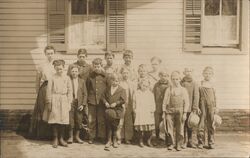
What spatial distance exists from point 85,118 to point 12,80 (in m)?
0.40

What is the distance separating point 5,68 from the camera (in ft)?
7.41

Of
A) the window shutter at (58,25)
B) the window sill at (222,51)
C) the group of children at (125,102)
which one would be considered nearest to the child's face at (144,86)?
the group of children at (125,102)

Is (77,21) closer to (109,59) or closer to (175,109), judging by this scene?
(109,59)

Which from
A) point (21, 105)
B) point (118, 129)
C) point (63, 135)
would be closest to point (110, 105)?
point (118, 129)

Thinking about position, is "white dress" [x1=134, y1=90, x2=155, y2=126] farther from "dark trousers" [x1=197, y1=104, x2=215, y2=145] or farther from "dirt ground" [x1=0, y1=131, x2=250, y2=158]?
"dark trousers" [x1=197, y1=104, x2=215, y2=145]

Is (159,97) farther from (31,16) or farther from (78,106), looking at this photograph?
(31,16)

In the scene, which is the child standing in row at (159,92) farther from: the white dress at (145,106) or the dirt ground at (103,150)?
the dirt ground at (103,150)

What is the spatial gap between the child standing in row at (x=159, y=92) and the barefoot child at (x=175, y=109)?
2cm

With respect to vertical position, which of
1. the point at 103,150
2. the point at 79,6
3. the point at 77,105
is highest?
the point at 79,6

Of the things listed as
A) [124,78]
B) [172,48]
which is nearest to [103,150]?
[124,78]

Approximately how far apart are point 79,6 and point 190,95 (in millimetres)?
710

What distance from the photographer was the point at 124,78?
237 centimetres

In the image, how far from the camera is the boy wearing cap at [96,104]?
237cm

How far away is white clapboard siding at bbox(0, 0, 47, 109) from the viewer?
2238mm
